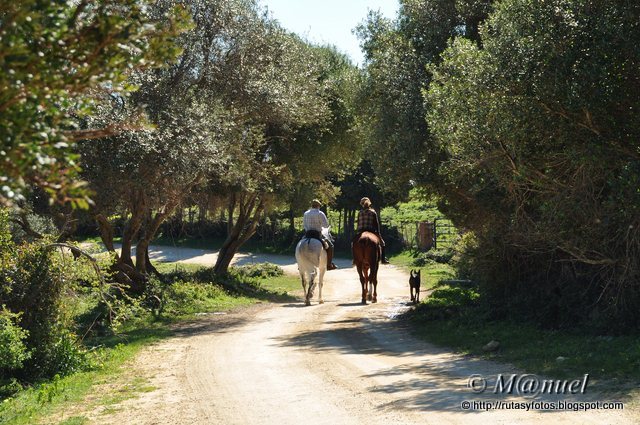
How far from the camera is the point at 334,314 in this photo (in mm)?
19734

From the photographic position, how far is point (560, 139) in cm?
1221

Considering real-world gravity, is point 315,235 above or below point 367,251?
above

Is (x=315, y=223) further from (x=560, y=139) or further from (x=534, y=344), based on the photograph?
(x=560, y=139)

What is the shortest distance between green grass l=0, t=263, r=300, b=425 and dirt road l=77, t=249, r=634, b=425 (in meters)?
0.40

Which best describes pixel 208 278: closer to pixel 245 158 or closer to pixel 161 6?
pixel 245 158

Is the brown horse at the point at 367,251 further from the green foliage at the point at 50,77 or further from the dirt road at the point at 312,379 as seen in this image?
the green foliage at the point at 50,77

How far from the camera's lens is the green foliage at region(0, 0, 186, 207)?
4.48 meters

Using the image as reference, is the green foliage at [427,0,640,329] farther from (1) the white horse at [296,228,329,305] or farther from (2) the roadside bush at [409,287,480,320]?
(1) the white horse at [296,228,329,305]

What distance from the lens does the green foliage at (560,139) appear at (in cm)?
1146

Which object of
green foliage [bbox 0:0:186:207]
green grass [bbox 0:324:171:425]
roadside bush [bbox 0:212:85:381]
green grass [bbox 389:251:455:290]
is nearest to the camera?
green foliage [bbox 0:0:186:207]

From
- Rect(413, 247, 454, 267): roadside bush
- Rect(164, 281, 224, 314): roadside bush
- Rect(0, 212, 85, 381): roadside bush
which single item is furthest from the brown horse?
Rect(413, 247, 454, 267): roadside bush

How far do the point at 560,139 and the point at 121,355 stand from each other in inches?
349

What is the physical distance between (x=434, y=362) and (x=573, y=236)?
3.37 metres

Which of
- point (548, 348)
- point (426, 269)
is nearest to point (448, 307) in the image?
point (548, 348)
